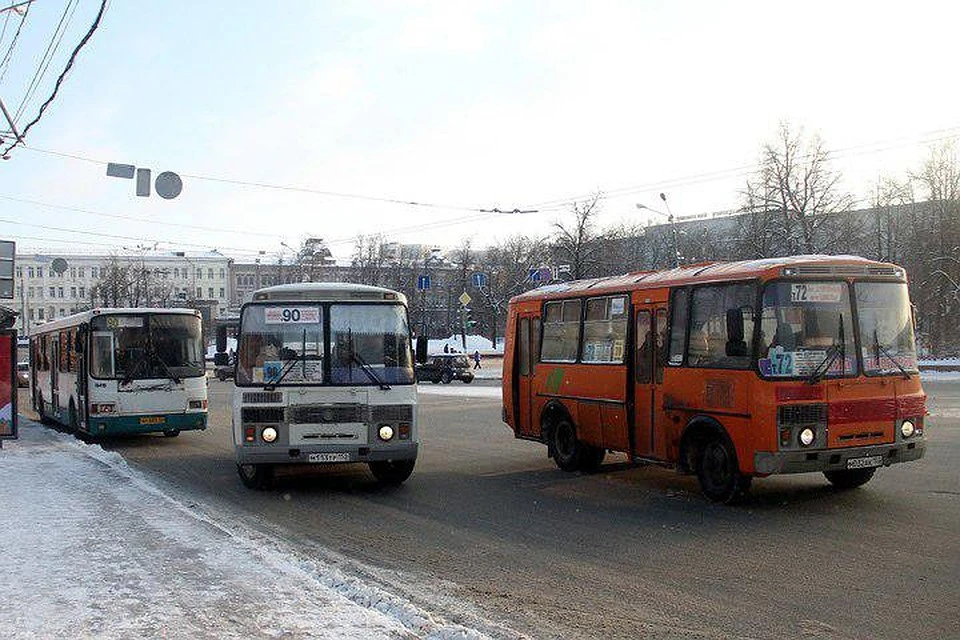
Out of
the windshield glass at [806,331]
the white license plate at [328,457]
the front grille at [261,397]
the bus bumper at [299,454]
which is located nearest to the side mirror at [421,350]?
the bus bumper at [299,454]

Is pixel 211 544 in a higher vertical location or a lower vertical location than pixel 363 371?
lower

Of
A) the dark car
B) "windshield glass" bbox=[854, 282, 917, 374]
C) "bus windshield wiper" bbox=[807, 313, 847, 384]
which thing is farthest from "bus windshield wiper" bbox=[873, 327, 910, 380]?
the dark car

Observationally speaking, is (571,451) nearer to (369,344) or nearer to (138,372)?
(369,344)

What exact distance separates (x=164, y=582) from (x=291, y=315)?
18.9ft

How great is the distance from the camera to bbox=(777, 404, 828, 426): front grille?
33.6ft

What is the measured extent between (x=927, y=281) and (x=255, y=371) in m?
53.6

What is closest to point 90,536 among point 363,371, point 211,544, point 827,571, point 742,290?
point 211,544

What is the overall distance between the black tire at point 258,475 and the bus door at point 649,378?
4.91m

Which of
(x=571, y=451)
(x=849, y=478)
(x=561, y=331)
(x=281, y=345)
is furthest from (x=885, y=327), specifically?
(x=281, y=345)

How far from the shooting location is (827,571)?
796 centimetres

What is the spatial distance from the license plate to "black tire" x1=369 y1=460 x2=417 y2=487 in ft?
18.3

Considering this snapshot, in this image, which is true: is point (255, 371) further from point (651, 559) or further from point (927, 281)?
point (927, 281)

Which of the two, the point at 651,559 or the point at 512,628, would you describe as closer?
the point at 512,628

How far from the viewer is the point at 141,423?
19797mm
